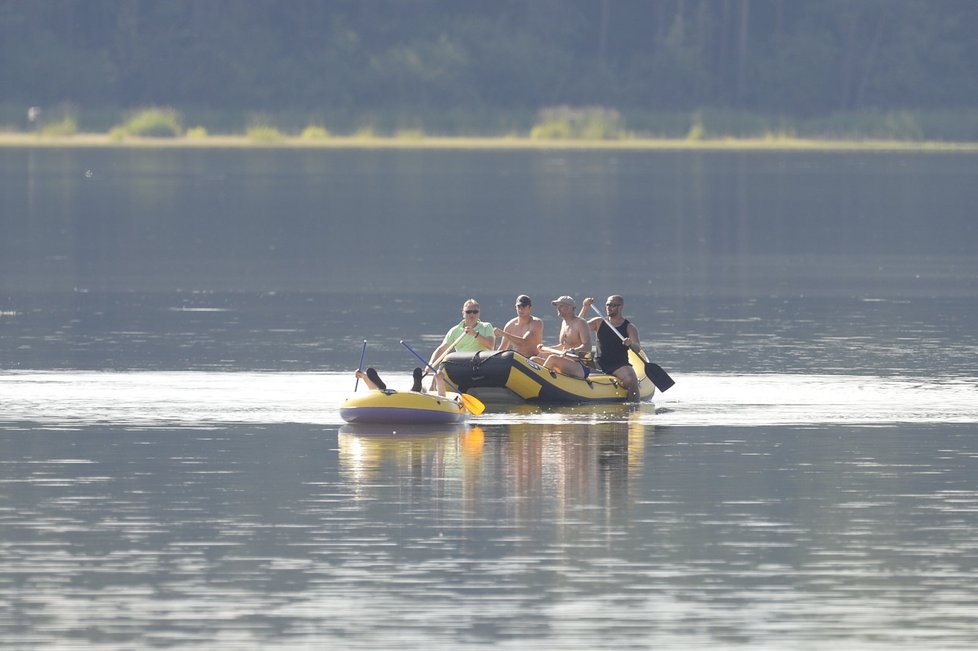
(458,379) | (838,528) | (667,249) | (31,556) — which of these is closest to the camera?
(31,556)

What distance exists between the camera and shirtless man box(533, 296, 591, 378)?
949 inches

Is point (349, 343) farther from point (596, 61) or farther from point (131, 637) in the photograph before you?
point (596, 61)

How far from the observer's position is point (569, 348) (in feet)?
81.1

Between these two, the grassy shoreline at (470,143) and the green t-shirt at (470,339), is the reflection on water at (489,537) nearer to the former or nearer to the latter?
the green t-shirt at (470,339)

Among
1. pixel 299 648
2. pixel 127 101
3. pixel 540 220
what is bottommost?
pixel 299 648

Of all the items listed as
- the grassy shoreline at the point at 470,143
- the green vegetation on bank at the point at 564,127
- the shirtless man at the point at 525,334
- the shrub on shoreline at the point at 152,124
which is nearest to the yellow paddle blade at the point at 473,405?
the shirtless man at the point at 525,334

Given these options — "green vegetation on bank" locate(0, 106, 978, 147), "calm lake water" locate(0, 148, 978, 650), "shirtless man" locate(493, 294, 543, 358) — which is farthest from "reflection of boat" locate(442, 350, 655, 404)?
"green vegetation on bank" locate(0, 106, 978, 147)

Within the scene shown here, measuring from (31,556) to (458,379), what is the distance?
313 inches

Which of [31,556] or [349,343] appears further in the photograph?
[349,343]

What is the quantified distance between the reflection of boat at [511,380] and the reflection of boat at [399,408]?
94 centimetres

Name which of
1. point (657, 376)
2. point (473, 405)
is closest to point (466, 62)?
point (657, 376)

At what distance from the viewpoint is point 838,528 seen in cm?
1731

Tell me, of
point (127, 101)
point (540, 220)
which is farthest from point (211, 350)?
point (127, 101)

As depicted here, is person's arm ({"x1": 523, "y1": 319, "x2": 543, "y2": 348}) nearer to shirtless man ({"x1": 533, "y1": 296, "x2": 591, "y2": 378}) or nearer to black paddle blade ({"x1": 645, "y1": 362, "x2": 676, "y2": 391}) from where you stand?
shirtless man ({"x1": 533, "y1": 296, "x2": 591, "y2": 378})
